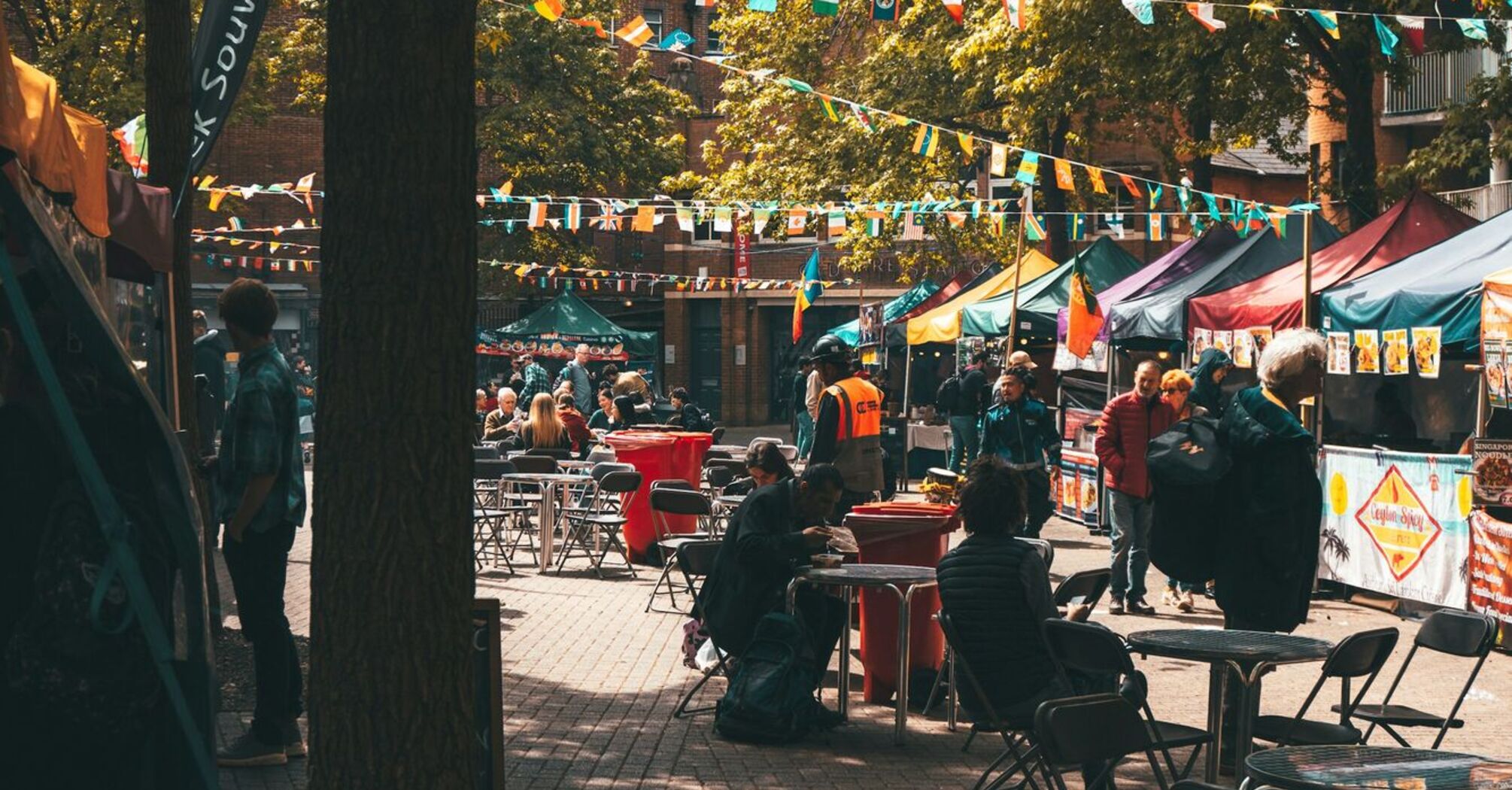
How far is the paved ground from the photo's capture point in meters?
7.86

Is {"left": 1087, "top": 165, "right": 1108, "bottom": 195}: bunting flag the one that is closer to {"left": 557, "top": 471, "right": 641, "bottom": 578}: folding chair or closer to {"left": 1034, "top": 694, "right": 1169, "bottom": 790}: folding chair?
{"left": 557, "top": 471, "right": 641, "bottom": 578}: folding chair

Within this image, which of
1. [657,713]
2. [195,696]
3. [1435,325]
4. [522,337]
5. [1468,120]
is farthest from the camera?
[522,337]

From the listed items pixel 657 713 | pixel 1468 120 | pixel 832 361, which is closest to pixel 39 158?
pixel 657 713

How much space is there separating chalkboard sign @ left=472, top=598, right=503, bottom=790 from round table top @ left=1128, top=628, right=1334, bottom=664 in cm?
225

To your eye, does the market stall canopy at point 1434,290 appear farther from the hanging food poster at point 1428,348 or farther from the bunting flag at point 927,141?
the bunting flag at point 927,141

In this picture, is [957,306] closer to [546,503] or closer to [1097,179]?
[1097,179]

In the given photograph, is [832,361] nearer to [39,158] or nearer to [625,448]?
→ [625,448]

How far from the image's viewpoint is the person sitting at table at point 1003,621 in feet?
23.6

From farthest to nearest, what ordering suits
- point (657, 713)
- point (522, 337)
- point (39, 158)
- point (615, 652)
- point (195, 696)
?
point (522, 337) → point (615, 652) → point (657, 713) → point (39, 158) → point (195, 696)

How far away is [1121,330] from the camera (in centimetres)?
2061

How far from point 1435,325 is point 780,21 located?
24853 mm

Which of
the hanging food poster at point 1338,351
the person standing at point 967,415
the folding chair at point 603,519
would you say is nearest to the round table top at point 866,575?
the folding chair at point 603,519

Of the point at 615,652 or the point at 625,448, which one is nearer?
the point at 615,652

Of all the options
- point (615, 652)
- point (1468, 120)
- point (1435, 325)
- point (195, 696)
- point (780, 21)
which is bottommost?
point (615, 652)
